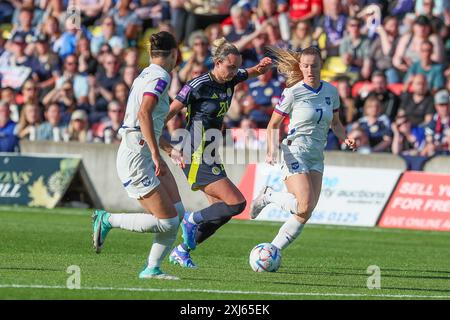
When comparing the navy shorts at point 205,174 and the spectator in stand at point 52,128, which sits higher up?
the navy shorts at point 205,174

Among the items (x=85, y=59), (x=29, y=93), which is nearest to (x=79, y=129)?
(x=29, y=93)

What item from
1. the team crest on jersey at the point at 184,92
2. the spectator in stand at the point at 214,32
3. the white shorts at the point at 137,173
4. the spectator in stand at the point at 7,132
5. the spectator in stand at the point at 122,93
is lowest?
the spectator in stand at the point at 7,132

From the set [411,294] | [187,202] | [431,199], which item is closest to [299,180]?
[411,294]

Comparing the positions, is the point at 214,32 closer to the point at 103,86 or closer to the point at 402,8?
the point at 103,86

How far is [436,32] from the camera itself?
22938 millimetres

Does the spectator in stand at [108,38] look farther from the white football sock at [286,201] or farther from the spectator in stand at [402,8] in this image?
the white football sock at [286,201]

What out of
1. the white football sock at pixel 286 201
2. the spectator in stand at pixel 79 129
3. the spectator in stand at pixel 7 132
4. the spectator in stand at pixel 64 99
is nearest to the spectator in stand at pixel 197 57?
the spectator in stand at pixel 79 129

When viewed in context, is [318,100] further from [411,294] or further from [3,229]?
[3,229]

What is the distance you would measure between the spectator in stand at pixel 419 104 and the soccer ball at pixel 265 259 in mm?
10167

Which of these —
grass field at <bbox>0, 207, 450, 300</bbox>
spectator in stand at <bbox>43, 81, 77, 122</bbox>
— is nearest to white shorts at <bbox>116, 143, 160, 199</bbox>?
grass field at <bbox>0, 207, 450, 300</bbox>

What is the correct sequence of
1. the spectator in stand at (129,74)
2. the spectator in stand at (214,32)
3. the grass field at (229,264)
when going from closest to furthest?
the grass field at (229,264) < the spectator in stand at (129,74) < the spectator in stand at (214,32)

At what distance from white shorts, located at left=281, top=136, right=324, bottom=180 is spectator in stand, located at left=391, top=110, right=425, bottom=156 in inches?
349

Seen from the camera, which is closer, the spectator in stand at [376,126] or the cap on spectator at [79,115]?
the spectator in stand at [376,126]

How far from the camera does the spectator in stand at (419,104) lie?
71.4 ft
